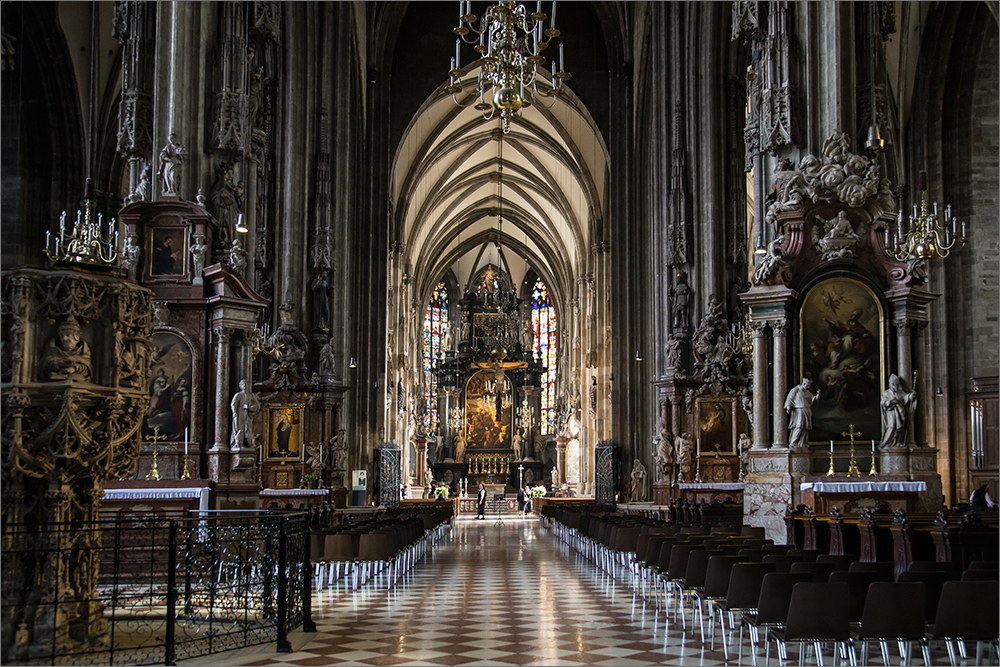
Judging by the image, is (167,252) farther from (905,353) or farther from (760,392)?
(905,353)

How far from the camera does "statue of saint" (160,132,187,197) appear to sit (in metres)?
13.8

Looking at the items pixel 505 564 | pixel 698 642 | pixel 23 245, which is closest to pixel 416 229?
pixel 23 245

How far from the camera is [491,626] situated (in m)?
8.98

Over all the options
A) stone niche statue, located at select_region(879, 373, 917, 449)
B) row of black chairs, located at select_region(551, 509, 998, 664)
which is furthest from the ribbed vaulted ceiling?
row of black chairs, located at select_region(551, 509, 998, 664)

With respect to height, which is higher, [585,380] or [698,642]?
[585,380]

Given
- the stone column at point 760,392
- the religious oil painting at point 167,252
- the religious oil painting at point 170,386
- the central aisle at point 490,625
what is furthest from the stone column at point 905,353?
the religious oil painting at point 167,252

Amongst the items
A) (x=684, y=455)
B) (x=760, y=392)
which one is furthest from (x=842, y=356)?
(x=684, y=455)

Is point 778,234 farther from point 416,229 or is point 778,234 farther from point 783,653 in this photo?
point 416,229

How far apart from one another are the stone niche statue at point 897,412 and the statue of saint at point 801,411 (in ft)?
3.33

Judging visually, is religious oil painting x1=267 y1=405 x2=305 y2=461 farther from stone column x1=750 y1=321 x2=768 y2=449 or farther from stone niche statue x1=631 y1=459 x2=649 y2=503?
stone niche statue x1=631 y1=459 x2=649 y2=503

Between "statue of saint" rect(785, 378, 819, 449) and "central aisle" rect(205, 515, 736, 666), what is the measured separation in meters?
3.50

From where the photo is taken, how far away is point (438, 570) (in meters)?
15.1

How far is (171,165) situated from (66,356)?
778 centimetres

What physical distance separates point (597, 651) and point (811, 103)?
10153mm
